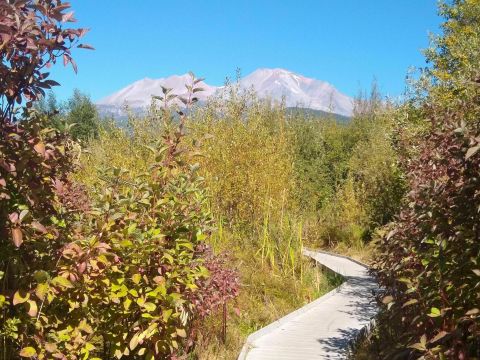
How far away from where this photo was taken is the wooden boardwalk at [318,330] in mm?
6215

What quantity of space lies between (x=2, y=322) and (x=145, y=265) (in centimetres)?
101

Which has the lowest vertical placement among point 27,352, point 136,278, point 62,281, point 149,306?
point 27,352

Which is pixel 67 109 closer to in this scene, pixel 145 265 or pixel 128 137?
pixel 128 137

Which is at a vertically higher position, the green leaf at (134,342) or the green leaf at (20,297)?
the green leaf at (20,297)

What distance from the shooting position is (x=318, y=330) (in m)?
7.39

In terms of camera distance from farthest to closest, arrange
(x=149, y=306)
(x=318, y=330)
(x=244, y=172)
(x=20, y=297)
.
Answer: (x=244, y=172), (x=318, y=330), (x=149, y=306), (x=20, y=297)

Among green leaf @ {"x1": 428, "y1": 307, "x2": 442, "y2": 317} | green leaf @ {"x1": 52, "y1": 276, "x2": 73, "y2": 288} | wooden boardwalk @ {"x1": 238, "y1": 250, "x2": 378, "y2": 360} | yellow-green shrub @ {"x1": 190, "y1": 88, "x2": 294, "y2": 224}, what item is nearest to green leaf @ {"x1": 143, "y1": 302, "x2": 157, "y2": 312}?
green leaf @ {"x1": 52, "y1": 276, "x2": 73, "y2": 288}

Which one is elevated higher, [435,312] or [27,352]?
[435,312]

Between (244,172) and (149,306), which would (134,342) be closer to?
(149,306)

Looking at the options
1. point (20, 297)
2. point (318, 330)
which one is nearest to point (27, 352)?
point (20, 297)

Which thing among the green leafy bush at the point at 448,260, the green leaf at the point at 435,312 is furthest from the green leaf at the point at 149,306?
the green leaf at the point at 435,312

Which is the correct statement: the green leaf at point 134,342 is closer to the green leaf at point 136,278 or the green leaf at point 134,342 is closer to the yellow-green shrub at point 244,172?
the green leaf at point 136,278

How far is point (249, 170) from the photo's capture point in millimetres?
11156

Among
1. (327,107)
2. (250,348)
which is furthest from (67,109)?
(250,348)
